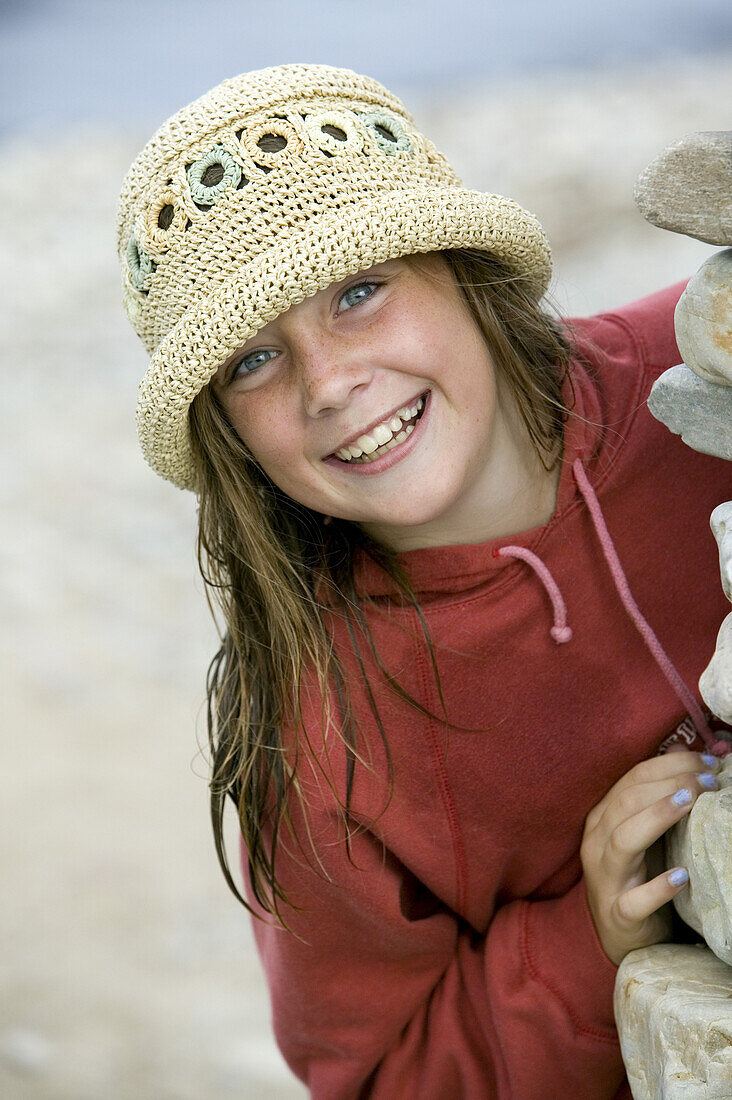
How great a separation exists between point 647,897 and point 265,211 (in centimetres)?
108

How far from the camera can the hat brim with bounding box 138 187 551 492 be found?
171 centimetres

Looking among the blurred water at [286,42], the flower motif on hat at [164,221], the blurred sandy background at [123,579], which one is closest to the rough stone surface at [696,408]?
the flower motif on hat at [164,221]

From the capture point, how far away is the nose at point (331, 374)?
187 centimetres

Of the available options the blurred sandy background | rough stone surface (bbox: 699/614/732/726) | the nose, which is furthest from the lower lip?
the blurred sandy background

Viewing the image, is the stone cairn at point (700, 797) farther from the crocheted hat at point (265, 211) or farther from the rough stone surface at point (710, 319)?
the crocheted hat at point (265, 211)

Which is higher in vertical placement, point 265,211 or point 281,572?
point 265,211

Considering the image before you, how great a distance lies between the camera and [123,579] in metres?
5.70

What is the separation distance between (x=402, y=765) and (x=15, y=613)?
150 inches

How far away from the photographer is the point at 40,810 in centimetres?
448

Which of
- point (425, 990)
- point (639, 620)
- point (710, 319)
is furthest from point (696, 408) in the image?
point (425, 990)

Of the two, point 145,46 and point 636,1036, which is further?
point 145,46

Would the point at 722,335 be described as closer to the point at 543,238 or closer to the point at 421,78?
the point at 543,238

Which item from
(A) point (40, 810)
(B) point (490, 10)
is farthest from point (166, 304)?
(B) point (490, 10)

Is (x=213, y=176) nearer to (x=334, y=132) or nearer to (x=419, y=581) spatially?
(x=334, y=132)
